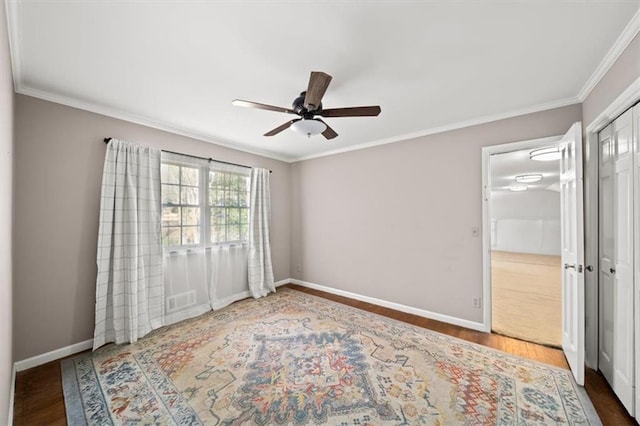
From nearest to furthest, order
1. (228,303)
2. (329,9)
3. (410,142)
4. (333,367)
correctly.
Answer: (329,9) < (333,367) < (410,142) < (228,303)

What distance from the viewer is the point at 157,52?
5.77 ft

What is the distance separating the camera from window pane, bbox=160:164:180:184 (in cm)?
313

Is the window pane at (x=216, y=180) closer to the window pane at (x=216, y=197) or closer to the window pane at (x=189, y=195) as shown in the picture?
the window pane at (x=216, y=197)

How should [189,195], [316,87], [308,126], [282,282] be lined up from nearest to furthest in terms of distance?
[316,87] < [308,126] < [189,195] < [282,282]

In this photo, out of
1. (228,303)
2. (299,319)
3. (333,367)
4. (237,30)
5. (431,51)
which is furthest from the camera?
(228,303)

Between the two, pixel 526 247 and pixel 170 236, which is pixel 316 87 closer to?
pixel 170 236

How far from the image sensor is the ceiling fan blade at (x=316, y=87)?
1.57 meters

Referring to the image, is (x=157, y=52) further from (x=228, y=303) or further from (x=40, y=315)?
(x=228, y=303)

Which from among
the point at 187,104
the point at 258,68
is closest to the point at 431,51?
the point at 258,68

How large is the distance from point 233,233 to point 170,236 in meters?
0.92

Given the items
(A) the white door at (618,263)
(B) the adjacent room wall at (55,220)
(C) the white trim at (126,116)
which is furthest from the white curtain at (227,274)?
(A) the white door at (618,263)

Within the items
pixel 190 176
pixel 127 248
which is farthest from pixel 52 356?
pixel 190 176

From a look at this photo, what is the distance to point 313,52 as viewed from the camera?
1.73m

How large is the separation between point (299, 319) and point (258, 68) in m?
2.84
